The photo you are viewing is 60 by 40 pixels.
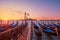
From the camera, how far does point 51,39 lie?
1512 cm

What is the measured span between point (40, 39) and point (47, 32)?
10.0 feet

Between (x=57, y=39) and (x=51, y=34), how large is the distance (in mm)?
1557

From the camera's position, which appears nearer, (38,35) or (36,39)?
(36,39)

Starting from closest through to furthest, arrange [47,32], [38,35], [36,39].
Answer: [36,39], [38,35], [47,32]

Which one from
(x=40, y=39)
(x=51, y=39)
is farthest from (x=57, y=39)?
(x=40, y=39)

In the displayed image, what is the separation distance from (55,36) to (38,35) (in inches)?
90.3

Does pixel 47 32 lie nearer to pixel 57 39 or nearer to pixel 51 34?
pixel 51 34

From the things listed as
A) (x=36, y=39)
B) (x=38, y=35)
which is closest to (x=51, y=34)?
(x=38, y=35)

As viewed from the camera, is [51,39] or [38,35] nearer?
[51,39]

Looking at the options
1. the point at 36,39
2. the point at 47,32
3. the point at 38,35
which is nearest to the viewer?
the point at 36,39

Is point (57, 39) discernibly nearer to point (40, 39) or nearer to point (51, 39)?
point (51, 39)

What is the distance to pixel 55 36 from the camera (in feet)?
54.9

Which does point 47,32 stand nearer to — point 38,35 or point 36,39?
point 38,35

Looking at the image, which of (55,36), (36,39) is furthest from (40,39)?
(55,36)
